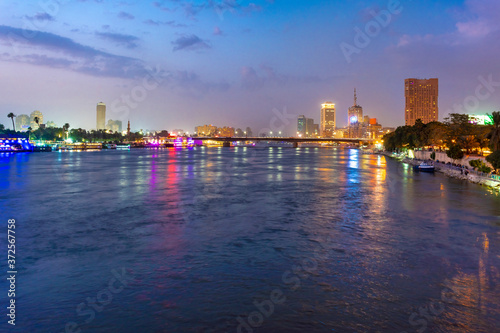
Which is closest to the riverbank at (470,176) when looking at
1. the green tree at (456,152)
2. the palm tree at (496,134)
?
the green tree at (456,152)

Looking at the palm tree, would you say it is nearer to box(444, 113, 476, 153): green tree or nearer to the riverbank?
the riverbank

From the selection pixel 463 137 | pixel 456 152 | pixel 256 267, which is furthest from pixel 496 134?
pixel 256 267

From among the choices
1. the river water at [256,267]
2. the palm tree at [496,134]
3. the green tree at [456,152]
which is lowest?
the river water at [256,267]

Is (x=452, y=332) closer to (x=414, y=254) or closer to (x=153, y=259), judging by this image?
(x=414, y=254)

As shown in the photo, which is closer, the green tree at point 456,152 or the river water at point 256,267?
the river water at point 256,267

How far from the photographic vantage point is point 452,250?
1933 centimetres

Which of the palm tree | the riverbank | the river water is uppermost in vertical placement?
the palm tree

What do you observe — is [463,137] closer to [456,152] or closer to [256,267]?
[456,152]

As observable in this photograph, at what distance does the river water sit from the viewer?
38.8ft

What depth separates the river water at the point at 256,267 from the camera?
38.8 ft

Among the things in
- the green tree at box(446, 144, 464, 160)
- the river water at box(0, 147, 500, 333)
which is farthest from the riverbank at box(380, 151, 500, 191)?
the river water at box(0, 147, 500, 333)

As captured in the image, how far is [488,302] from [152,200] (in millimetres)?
30044

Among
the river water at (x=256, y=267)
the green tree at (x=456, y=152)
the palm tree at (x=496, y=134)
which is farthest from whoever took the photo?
the green tree at (x=456, y=152)

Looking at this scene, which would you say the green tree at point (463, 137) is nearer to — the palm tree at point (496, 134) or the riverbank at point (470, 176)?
the riverbank at point (470, 176)
